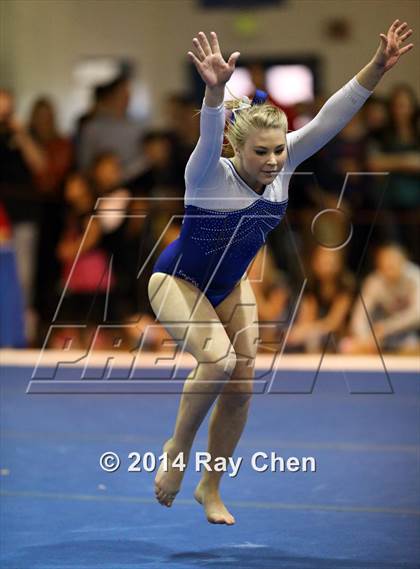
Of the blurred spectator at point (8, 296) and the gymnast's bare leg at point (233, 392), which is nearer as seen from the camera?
the gymnast's bare leg at point (233, 392)

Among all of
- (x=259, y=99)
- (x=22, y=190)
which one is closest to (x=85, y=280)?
(x=22, y=190)

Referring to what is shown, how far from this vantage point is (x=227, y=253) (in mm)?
3418

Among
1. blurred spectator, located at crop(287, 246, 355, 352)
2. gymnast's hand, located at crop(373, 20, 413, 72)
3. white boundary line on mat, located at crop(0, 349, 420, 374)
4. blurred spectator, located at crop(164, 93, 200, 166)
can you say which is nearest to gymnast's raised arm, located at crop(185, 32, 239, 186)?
gymnast's hand, located at crop(373, 20, 413, 72)

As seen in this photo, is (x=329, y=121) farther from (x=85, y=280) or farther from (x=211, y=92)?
(x=85, y=280)

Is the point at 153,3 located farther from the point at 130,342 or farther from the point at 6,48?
the point at 130,342

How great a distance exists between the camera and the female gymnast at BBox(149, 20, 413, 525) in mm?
3230

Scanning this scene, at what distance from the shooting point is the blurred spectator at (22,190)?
23.5 ft

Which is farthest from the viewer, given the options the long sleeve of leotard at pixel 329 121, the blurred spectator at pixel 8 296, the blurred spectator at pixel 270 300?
the blurred spectator at pixel 8 296

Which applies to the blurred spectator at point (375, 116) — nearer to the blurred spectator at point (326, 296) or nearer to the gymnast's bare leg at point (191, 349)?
the blurred spectator at point (326, 296)

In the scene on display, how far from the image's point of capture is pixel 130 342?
6945 millimetres

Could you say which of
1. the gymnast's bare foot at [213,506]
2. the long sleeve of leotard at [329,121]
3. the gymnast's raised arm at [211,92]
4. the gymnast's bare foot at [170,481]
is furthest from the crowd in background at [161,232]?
the gymnast's raised arm at [211,92]

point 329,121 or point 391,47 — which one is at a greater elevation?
point 391,47

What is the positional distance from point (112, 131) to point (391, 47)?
4.13 m

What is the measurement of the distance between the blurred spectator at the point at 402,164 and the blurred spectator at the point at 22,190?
79.8 inches
